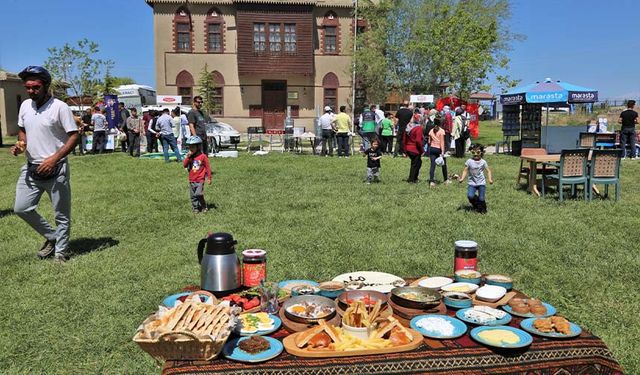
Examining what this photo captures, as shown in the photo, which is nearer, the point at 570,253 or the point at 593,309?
the point at 593,309

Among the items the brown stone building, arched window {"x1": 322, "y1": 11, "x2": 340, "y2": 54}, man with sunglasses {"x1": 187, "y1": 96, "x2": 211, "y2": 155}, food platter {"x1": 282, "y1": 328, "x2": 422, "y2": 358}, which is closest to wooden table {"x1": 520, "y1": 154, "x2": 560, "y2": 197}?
man with sunglasses {"x1": 187, "y1": 96, "x2": 211, "y2": 155}

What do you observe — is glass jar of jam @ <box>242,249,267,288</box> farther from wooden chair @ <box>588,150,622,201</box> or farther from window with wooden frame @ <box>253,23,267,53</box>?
window with wooden frame @ <box>253,23,267,53</box>

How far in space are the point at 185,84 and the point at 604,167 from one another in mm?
27398

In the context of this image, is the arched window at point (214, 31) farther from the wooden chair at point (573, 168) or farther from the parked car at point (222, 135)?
the wooden chair at point (573, 168)

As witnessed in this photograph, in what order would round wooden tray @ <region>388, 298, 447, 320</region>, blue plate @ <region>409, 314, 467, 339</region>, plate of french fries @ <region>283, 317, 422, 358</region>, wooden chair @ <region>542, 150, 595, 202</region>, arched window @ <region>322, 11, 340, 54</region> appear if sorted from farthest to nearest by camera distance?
arched window @ <region>322, 11, 340, 54</region> < wooden chair @ <region>542, 150, 595, 202</region> < round wooden tray @ <region>388, 298, 447, 320</region> < blue plate @ <region>409, 314, 467, 339</region> < plate of french fries @ <region>283, 317, 422, 358</region>

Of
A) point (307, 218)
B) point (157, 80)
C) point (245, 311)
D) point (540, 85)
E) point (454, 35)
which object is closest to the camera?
point (245, 311)

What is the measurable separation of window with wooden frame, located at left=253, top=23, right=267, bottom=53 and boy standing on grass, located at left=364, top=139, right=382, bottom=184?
73.3 ft

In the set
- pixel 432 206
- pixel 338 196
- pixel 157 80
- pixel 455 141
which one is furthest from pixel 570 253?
pixel 157 80

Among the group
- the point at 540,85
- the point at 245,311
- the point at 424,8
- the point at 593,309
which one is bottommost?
the point at 593,309

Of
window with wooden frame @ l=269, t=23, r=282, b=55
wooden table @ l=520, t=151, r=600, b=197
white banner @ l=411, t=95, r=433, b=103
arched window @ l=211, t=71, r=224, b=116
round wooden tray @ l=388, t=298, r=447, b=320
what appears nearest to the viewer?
round wooden tray @ l=388, t=298, r=447, b=320

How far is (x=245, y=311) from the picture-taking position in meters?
2.90

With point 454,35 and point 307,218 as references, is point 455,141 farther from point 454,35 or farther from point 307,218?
point 307,218

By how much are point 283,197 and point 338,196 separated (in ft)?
3.70

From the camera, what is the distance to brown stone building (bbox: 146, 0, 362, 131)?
107ft
